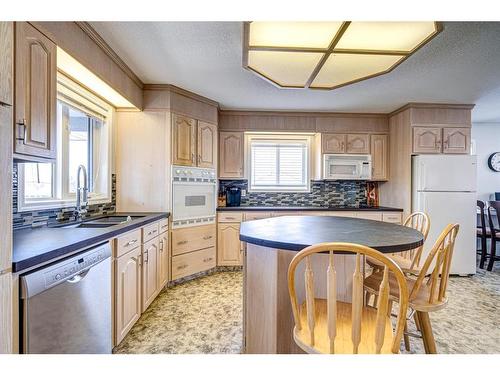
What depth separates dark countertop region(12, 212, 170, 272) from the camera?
1033mm

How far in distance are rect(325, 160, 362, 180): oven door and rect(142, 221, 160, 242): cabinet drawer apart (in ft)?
8.35

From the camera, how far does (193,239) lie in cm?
325

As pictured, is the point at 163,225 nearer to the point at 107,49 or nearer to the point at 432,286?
the point at 107,49

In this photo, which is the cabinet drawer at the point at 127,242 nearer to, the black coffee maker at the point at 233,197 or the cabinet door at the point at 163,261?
the cabinet door at the point at 163,261

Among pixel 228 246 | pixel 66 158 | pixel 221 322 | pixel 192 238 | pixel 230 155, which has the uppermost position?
pixel 230 155

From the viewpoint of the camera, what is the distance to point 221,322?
2.24 m

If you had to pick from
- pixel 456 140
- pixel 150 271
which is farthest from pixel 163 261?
pixel 456 140

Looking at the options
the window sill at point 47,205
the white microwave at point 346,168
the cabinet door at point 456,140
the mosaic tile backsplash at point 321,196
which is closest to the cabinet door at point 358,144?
the white microwave at point 346,168

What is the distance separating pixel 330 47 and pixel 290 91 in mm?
1600

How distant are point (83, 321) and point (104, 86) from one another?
6.31 ft

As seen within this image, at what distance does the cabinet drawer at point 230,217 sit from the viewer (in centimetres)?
361

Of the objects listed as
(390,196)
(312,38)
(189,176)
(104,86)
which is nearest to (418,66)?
(312,38)

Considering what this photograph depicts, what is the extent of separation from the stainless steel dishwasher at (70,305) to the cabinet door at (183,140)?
1646 millimetres

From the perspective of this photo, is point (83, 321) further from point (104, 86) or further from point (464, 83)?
point (464, 83)
